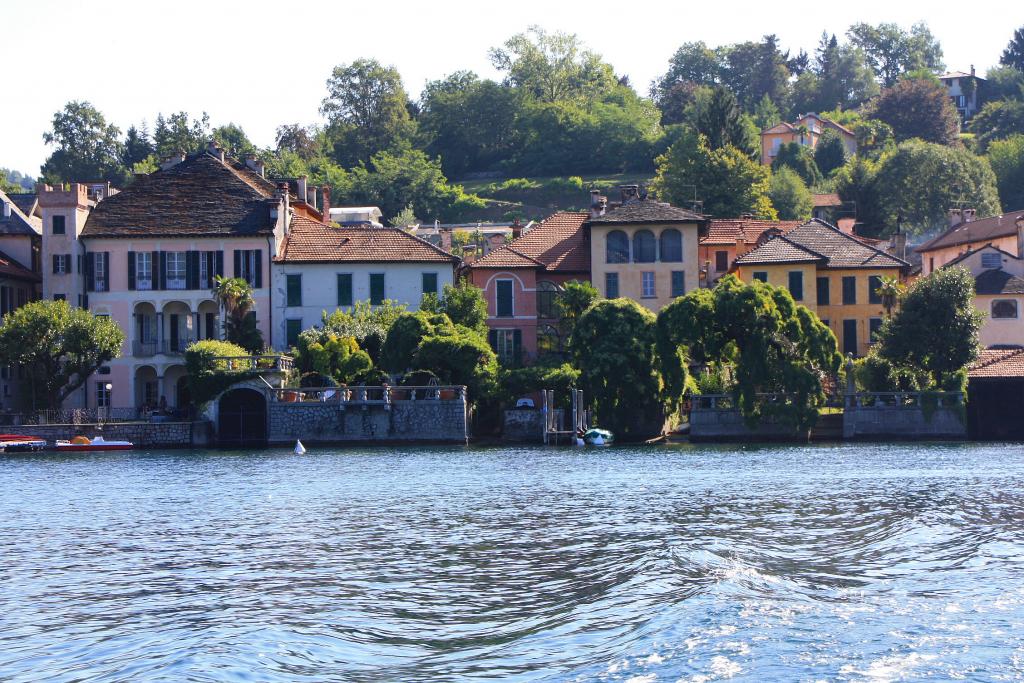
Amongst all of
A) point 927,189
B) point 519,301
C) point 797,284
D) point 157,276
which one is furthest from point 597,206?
point 927,189

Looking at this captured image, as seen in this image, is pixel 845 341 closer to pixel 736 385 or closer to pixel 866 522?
pixel 736 385

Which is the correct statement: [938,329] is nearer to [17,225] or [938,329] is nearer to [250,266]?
[250,266]

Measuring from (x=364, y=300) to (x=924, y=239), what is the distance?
2136 inches

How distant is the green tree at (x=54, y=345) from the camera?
2434 inches

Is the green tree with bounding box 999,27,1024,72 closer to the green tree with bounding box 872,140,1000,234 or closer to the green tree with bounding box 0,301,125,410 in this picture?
the green tree with bounding box 872,140,1000,234

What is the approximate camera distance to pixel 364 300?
7012 cm

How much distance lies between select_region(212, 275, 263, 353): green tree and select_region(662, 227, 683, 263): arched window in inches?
808

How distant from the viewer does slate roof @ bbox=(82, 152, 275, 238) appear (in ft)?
230

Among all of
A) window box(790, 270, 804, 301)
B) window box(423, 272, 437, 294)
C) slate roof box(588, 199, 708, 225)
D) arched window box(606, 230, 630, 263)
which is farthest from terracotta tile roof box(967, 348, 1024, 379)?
window box(423, 272, 437, 294)

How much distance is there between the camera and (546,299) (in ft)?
237

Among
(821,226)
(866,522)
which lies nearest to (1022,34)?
(821,226)

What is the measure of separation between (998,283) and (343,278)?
112 feet

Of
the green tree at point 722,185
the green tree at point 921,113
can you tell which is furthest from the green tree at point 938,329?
the green tree at point 921,113

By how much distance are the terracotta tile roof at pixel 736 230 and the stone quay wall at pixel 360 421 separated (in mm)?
23097
